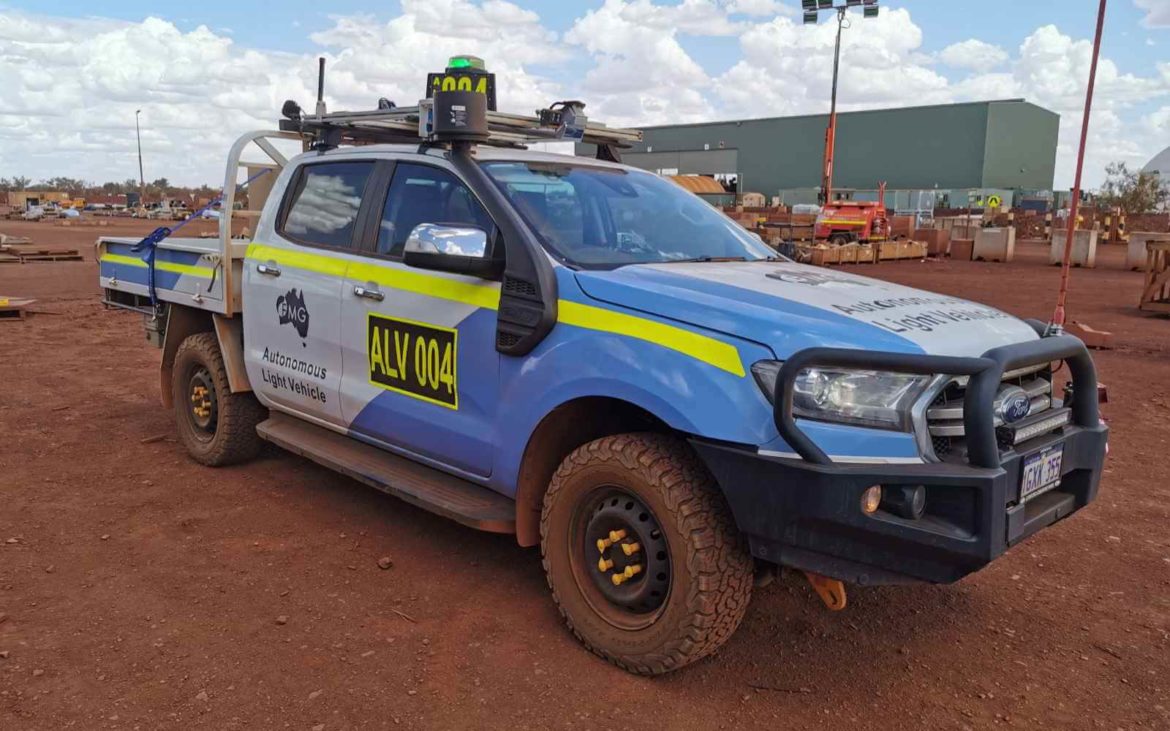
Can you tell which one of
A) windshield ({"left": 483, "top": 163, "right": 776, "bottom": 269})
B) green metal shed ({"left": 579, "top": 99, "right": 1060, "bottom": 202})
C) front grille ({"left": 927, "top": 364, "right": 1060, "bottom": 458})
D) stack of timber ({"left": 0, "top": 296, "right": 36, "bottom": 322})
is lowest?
stack of timber ({"left": 0, "top": 296, "right": 36, "bottom": 322})

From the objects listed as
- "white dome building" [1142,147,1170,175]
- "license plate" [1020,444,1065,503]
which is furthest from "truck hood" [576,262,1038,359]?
"white dome building" [1142,147,1170,175]

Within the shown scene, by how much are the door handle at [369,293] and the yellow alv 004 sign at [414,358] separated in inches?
3.3

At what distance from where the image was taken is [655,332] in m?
3.11

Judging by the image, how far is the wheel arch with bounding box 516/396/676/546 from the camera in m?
3.47

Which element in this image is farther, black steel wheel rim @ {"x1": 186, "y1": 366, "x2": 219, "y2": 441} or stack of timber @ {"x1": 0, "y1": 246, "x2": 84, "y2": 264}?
stack of timber @ {"x1": 0, "y1": 246, "x2": 84, "y2": 264}

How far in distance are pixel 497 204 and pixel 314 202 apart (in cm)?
158

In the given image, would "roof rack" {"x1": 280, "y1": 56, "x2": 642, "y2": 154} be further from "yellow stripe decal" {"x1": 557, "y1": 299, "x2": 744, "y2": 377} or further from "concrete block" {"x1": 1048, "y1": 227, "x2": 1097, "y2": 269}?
"concrete block" {"x1": 1048, "y1": 227, "x2": 1097, "y2": 269}

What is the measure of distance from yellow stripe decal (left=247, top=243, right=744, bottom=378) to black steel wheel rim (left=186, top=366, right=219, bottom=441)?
1.05 metres

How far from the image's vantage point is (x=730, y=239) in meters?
4.39

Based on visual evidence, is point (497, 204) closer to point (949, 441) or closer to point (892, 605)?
point (949, 441)

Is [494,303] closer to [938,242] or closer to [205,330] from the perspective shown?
[205,330]

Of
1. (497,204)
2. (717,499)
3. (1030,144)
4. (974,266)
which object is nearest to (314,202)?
(497,204)

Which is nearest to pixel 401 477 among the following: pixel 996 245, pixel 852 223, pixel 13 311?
Answer: pixel 13 311

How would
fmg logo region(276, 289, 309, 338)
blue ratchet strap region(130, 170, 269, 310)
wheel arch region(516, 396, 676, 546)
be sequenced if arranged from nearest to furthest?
1. wheel arch region(516, 396, 676, 546)
2. fmg logo region(276, 289, 309, 338)
3. blue ratchet strap region(130, 170, 269, 310)
